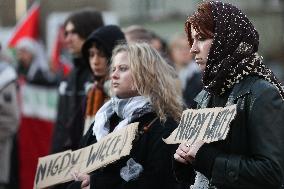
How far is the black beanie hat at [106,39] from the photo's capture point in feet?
20.2

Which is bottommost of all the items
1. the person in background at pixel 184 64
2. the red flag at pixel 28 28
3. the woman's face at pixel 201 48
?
the red flag at pixel 28 28

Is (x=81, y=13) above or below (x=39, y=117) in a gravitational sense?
above

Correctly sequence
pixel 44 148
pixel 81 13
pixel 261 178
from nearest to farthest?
pixel 261 178 → pixel 81 13 → pixel 44 148

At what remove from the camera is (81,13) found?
728 centimetres

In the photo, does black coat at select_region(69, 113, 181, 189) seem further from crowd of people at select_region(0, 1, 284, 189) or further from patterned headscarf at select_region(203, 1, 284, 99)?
patterned headscarf at select_region(203, 1, 284, 99)

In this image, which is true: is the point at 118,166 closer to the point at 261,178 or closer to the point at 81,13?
the point at 261,178

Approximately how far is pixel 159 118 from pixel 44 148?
5.44 metres

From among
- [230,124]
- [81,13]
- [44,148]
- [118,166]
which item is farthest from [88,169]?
[44,148]

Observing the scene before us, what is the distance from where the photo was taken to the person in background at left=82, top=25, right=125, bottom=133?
6102 millimetres

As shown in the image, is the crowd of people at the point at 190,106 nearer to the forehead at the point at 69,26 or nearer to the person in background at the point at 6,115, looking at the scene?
the forehead at the point at 69,26

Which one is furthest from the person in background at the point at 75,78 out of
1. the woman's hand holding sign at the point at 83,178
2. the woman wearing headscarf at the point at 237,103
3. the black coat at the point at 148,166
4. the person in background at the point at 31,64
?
the person in background at the point at 31,64

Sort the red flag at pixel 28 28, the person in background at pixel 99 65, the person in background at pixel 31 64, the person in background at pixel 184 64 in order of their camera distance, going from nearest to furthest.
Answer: the person in background at pixel 99 65 → the person in background at pixel 184 64 → the person in background at pixel 31 64 → the red flag at pixel 28 28

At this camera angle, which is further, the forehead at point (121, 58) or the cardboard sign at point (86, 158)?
the forehead at point (121, 58)

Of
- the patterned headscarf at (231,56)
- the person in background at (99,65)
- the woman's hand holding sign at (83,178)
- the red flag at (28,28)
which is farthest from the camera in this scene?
the red flag at (28,28)
